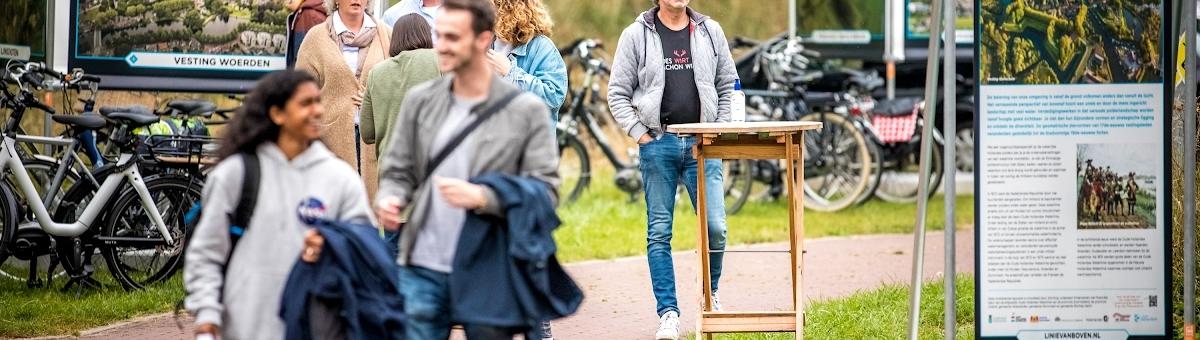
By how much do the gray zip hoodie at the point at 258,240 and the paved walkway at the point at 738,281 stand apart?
344cm

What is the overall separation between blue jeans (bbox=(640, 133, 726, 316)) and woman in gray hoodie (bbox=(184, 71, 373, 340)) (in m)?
3.19

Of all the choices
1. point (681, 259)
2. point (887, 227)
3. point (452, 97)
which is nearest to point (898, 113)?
point (887, 227)

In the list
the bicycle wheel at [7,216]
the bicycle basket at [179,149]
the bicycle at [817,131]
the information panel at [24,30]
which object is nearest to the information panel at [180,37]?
the information panel at [24,30]

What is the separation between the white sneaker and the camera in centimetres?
808

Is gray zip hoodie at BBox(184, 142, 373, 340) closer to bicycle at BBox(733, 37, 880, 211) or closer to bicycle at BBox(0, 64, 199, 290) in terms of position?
bicycle at BBox(0, 64, 199, 290)

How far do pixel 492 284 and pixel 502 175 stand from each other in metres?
0.32

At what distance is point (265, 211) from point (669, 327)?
3.49m

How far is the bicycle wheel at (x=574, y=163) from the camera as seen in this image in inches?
562

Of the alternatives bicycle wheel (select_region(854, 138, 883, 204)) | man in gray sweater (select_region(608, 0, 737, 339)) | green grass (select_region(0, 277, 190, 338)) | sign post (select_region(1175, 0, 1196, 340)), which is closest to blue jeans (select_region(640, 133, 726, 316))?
man in gray sweater (select_region(608, 0, 737, 339))

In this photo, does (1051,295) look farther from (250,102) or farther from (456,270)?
(250,102)

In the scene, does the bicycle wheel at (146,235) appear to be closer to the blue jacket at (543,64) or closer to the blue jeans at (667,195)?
the blue jacket at (543,64)

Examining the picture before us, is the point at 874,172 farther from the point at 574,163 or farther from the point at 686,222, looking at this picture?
the point at 574,163

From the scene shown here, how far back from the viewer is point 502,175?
5.06m

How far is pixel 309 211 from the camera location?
489 centimetres
